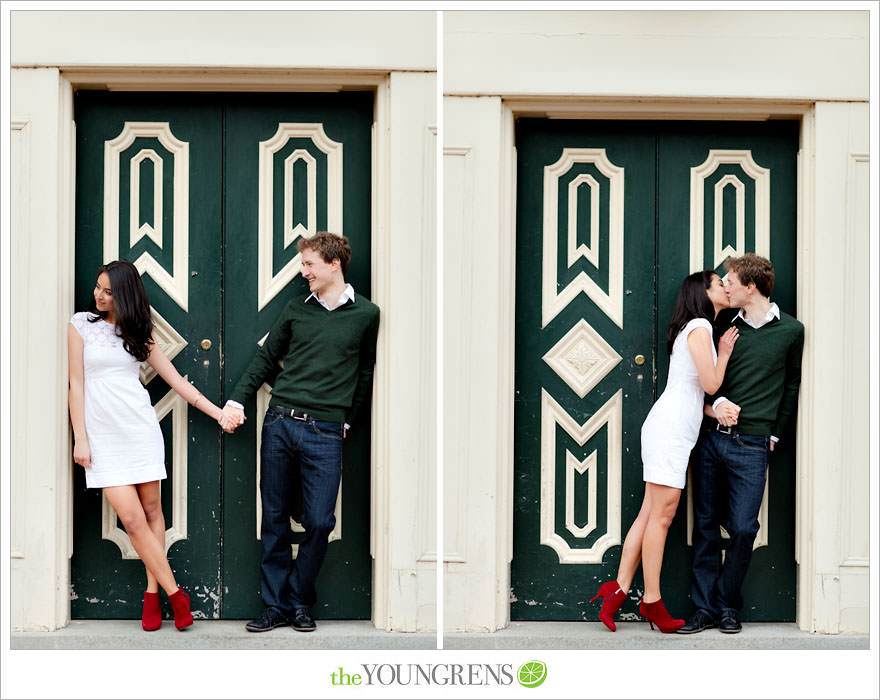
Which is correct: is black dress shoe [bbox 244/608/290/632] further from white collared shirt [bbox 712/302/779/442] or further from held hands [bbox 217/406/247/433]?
white collared shirt [bbox 712/302/779/442]

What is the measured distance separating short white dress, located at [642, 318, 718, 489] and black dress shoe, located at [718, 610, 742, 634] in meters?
0.83

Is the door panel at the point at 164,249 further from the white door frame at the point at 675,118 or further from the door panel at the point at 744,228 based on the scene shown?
the door panel at the point at 744,228

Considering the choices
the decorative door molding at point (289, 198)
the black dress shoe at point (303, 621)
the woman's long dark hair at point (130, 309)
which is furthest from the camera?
the decorative door molding at point (289, 198)

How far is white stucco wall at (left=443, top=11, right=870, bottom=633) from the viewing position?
5.49 m

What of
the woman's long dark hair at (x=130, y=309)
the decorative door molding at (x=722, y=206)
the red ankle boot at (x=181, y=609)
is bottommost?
the red ankle boot at (x=181, y=609)

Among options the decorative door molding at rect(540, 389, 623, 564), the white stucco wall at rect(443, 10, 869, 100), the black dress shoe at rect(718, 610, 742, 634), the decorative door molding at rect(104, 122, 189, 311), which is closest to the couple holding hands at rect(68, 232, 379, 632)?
the decorative door molding at rect(104, 122, 189, 311)

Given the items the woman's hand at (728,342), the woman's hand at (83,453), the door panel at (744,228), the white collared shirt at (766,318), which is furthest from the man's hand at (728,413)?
the woman's hand at (83,453)

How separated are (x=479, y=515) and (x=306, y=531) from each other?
95cm

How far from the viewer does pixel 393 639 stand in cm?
556

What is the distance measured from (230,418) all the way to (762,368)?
290 cm

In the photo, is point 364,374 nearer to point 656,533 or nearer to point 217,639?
point 217,639

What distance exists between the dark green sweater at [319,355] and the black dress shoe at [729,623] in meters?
2.37

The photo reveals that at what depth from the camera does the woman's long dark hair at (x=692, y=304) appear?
5562mm

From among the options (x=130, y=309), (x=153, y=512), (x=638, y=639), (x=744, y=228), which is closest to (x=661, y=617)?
(x=638, y=639)
